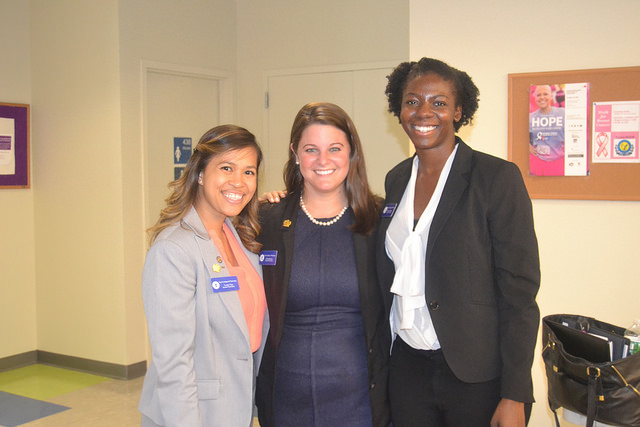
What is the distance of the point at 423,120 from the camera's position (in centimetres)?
227

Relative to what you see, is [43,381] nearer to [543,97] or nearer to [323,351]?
[323,351]

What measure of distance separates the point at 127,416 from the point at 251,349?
2.76 meters

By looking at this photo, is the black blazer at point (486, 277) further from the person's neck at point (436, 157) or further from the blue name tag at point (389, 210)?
the blue name tag at point (389, 210)

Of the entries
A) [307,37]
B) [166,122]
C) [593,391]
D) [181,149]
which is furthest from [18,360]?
[593,391]

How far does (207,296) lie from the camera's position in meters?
2.18

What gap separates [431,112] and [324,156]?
405 millimetres

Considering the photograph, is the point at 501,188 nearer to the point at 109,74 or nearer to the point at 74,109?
the point at 109,74

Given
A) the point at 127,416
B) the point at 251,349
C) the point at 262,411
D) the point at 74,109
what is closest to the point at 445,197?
the point at 251,349

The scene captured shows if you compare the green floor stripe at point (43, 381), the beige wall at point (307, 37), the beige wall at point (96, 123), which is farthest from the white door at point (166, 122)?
the green floor stripe at point (43, 381)

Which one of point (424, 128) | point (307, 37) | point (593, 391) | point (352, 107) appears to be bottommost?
point (593, 391)

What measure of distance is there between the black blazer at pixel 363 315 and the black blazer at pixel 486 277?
0.81ft

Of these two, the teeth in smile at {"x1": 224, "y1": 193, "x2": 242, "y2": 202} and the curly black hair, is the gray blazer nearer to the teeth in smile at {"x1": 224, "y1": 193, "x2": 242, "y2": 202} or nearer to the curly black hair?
the teeth in smile at {"x1": 224, "y1": 193, "x2": 242, "y2": 202}

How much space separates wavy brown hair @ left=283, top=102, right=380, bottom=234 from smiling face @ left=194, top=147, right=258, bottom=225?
0.75 ft

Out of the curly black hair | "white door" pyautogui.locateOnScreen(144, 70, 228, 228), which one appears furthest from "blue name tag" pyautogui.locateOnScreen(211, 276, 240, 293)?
Answer: "white door" pyautogui.locateOnScreen(144, 70, 228, 228)
